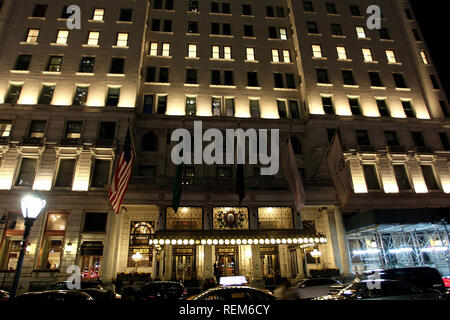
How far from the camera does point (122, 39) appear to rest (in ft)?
105

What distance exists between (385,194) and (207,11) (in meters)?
30.3

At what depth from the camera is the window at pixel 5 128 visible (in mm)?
26219

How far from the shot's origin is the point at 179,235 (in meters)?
22.3

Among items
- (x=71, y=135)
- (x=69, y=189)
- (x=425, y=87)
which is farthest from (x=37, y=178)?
(x=425, y=87)

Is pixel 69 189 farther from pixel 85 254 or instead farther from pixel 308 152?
pixel 308 152

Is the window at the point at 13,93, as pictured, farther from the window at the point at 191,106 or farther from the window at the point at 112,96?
the window at the point at 191,106

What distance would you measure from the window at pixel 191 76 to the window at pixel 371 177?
21032 mm

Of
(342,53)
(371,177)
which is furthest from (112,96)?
(371,177)

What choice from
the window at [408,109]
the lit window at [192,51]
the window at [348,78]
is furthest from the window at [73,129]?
the window at [408,109]

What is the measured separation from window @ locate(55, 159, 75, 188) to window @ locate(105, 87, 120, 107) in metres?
6.97

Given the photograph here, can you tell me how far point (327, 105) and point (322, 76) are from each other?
12.9 ft

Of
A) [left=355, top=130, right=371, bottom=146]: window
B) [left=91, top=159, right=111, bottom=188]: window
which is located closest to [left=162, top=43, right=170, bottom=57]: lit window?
[left=91, top=159, right=111, bottom=188]: window

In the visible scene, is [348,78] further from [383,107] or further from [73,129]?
[73,129]

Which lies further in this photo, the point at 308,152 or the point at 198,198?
the point at 308,152
